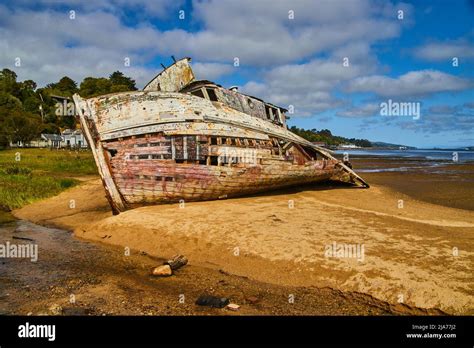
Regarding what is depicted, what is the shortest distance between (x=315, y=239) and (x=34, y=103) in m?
103

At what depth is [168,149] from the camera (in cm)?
1128

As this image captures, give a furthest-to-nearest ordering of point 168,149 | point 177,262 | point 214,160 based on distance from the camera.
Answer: point 214,160
point 168,149
point 177,262

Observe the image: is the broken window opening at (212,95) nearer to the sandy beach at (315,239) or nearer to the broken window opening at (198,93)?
the broken window opening at (198,93)

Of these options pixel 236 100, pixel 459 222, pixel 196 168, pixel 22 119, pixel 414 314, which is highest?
pixel 22 119

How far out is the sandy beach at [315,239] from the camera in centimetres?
614

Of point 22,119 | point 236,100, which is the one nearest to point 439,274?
point 236,100

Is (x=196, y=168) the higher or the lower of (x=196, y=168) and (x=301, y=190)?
the higher

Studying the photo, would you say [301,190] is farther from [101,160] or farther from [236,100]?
[101,160]

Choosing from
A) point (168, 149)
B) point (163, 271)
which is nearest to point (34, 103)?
point (168, 149)

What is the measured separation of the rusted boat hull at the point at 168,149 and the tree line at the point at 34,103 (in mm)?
60724

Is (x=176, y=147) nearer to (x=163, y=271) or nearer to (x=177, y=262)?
(x=177, y=262)

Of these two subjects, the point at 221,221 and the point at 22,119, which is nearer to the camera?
the point at 221,221
